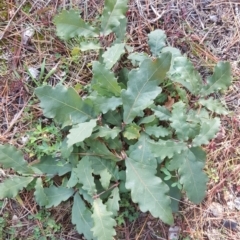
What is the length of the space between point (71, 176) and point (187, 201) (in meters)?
0.56

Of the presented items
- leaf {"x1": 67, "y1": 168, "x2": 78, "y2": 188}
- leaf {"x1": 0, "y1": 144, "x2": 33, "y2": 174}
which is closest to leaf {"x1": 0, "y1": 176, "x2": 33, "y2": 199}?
leaf {"x1": 0, "y1": 144, "x2": 33, "y2": 174}

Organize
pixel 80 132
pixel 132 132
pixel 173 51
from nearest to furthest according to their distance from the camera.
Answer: pixel 80 132
pixel 132 132
pixel 173 51

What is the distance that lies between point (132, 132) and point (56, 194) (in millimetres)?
451

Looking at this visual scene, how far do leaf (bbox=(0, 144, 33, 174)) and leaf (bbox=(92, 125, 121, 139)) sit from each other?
1.12 feet

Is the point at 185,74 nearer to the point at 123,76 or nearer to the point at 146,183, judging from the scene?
the point at 123,76

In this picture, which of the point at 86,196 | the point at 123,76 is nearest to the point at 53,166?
the point at 86,196

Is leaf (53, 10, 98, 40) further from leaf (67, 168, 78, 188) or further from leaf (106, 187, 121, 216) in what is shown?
leaf (106, 187, 121, 216)

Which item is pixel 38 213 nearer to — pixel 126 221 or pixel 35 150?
pixel 35 150

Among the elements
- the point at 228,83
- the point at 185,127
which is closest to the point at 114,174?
the point at 185,127

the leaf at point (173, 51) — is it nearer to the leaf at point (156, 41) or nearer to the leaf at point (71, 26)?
the leaf at point (156, 41)

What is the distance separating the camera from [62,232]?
1878mm

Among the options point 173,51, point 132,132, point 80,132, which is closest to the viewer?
point 80,132

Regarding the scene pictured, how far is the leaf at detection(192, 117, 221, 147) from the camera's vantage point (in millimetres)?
1708

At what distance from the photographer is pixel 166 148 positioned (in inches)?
66.3
